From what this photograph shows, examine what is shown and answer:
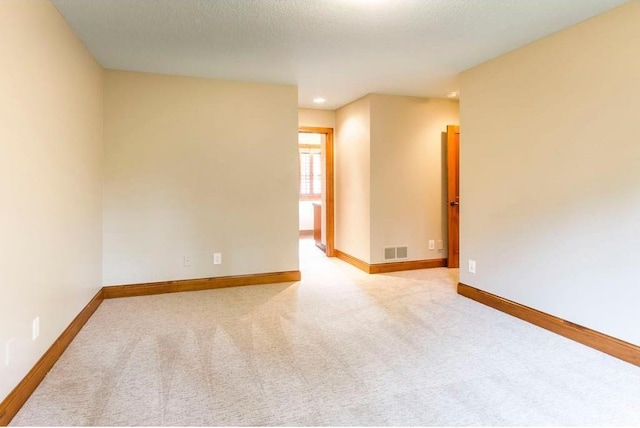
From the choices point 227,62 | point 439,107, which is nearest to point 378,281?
point 439,107

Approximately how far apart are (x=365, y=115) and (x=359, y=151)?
0.48m

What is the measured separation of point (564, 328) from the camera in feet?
9.11

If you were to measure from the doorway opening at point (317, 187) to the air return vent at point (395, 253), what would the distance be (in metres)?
1.25

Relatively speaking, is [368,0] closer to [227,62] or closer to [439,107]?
[227,62]

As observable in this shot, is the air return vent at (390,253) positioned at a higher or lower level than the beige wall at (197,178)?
lower

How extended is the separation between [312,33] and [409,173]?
257 centimetres

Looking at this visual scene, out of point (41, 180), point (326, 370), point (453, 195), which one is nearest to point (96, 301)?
point (41, 180)

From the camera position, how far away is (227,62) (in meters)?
3.46

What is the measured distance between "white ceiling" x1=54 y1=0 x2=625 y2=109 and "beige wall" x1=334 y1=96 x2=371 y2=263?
1.09 metres

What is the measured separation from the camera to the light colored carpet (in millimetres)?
1818

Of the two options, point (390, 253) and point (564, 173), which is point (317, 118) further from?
point (564, 173)

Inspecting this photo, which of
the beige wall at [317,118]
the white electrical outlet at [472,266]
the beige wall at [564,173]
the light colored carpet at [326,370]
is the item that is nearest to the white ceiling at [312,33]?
the beige wall at [564,173]

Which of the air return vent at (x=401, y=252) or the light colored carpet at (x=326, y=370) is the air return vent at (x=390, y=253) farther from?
the light colored carpet at (x=326, y=370)

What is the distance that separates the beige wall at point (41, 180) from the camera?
1819mm
